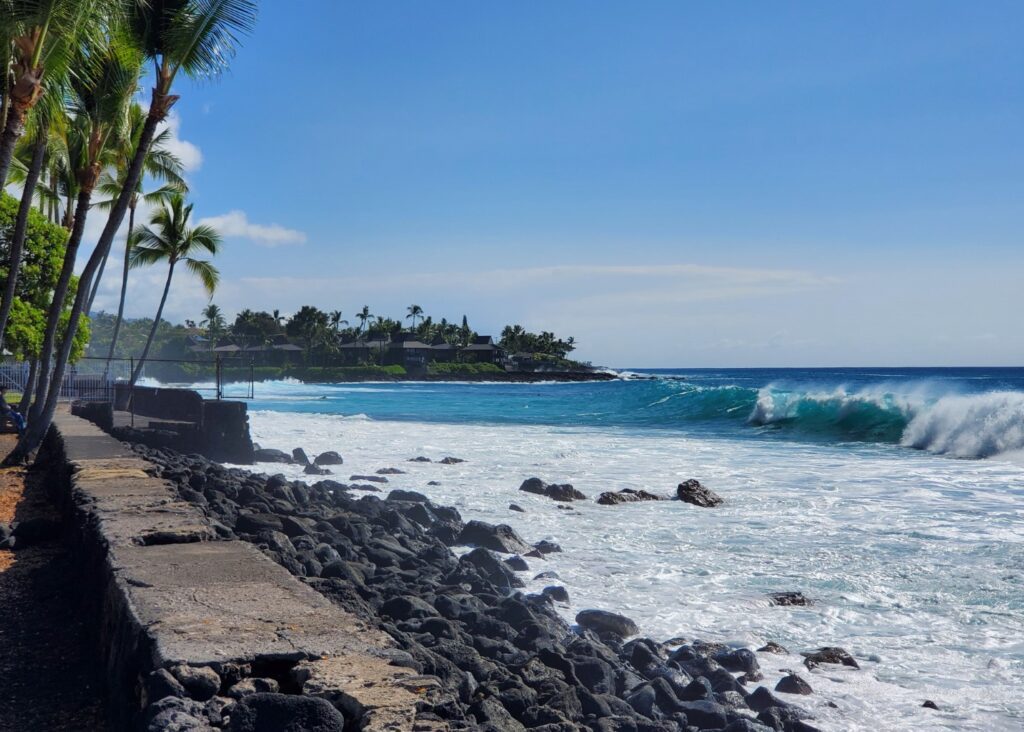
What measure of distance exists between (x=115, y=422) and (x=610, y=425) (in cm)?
1849

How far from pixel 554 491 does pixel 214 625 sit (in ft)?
34.8

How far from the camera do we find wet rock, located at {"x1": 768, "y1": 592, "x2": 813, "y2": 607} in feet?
24.9

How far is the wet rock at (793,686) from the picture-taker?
18.3 feet

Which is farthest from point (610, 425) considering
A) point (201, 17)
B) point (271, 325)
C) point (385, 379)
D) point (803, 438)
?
point (271, 325)

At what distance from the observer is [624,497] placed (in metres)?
13.6

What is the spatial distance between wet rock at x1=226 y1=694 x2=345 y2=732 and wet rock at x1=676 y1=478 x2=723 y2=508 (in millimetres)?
10639

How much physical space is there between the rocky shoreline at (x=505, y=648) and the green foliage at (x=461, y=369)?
91951 millimetres

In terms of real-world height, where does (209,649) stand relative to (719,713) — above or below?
above

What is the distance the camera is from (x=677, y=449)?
22781 millimetres

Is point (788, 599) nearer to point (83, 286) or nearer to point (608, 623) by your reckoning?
point (608, 623)

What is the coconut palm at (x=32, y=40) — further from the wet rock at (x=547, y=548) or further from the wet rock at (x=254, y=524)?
the wet rock at (x=547, y=548)

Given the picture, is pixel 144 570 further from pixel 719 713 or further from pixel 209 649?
pixel 719 713

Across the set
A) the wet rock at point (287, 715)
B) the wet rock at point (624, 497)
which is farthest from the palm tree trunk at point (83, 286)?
the wet rock at point (287, 715)

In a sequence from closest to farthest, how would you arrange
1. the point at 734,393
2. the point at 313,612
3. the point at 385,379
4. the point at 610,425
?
the point at 313,612
the point at 610,425
the point at 734,393
the point at 385,379
